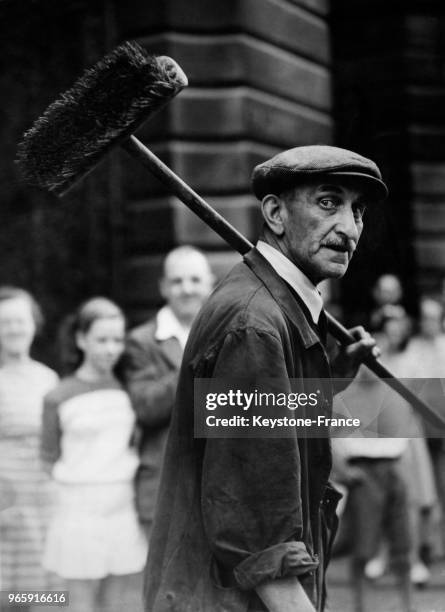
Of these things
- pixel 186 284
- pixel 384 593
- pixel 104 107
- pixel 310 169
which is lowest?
pixel 384 593

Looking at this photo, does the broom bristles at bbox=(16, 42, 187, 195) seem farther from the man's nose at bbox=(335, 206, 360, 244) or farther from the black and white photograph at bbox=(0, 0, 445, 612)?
the man's nose at bbox=(335, 206, 360, 244)

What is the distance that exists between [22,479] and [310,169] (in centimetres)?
258

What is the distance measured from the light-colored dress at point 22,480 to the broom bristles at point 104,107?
6.90ft

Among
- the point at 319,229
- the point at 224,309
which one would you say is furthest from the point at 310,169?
the point at 224,309

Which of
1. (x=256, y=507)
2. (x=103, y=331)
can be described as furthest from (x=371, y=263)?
(x=256, y=507)

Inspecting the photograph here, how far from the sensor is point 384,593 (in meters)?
4.96

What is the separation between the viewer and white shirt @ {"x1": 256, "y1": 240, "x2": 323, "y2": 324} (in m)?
2.58

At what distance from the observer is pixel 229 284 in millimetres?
2514

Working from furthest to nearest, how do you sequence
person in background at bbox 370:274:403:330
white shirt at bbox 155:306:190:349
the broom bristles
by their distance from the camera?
person in background at bbox 370:274:403:330 < white shirt at bbox 155:306:190:349 < the broom bristles

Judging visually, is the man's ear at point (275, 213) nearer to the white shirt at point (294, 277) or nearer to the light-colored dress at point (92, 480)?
the white shirt at point (294, 277)

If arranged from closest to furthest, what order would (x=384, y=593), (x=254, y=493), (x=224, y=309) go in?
(x=254, y=493) < (x=224, y=309) < (x=384, y=593)

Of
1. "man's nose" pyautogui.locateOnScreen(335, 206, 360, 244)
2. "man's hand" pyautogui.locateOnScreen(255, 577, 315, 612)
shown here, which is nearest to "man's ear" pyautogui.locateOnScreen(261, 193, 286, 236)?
"man's nose" pyautogui.locateOnScreen(335, 206, 360, 244)

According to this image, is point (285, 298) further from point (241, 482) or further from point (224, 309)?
point (241, 482)

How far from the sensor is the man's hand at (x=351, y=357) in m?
3.03
